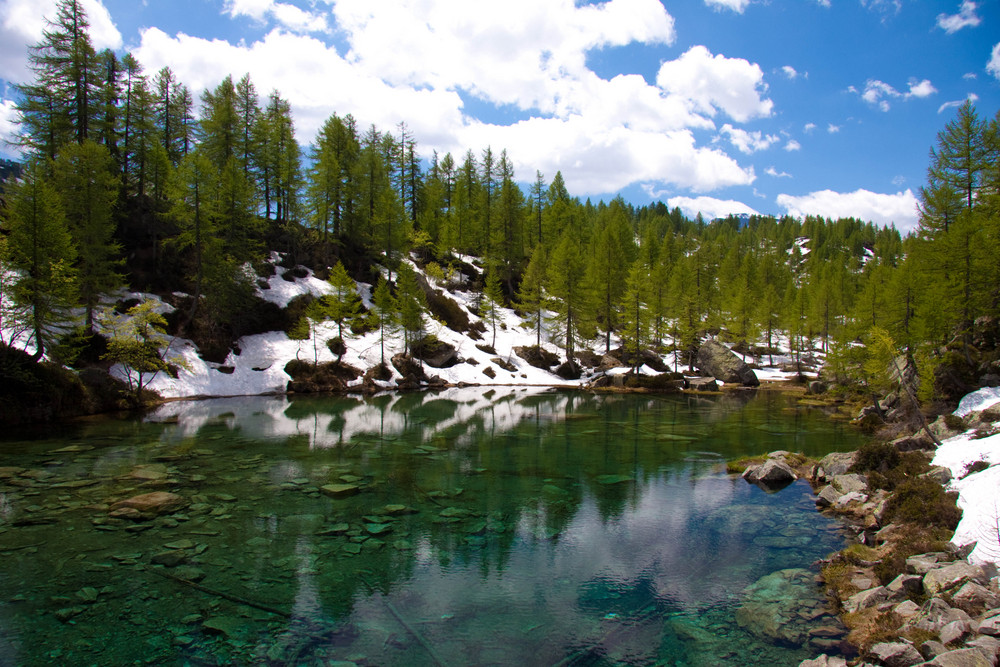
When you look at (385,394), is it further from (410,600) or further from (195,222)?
(410,600)

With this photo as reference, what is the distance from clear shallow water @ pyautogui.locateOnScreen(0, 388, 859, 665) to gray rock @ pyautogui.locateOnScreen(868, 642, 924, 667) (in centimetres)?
121

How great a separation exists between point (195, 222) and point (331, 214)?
18.7 metres

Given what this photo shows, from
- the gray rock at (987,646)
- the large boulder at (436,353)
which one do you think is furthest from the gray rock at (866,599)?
the large boulder at (436,353)

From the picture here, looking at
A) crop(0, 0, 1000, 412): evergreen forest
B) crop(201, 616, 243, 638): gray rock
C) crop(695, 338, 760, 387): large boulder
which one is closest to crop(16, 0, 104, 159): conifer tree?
crop(0, 0, 1000, 412): evergreen forest

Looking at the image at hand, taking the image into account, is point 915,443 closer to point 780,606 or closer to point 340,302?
point 780,606

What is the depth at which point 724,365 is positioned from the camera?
2207 inches

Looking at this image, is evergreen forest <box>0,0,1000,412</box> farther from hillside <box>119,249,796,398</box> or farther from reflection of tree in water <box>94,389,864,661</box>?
reflection of tree in water <box>94,389,864,661</box>

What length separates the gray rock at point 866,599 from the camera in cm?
930

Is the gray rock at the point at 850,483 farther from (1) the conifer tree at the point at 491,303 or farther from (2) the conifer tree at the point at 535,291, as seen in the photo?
(1) the conifer tree at the point at 491,303

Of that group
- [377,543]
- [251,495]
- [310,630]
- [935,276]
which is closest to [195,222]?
[251,495]

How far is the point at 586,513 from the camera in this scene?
593 inches

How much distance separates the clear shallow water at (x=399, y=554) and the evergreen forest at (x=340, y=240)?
1404cm

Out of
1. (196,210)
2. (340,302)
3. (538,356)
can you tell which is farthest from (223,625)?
(538,356)

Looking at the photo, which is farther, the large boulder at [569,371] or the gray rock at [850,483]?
the large boulder at [569,371]
